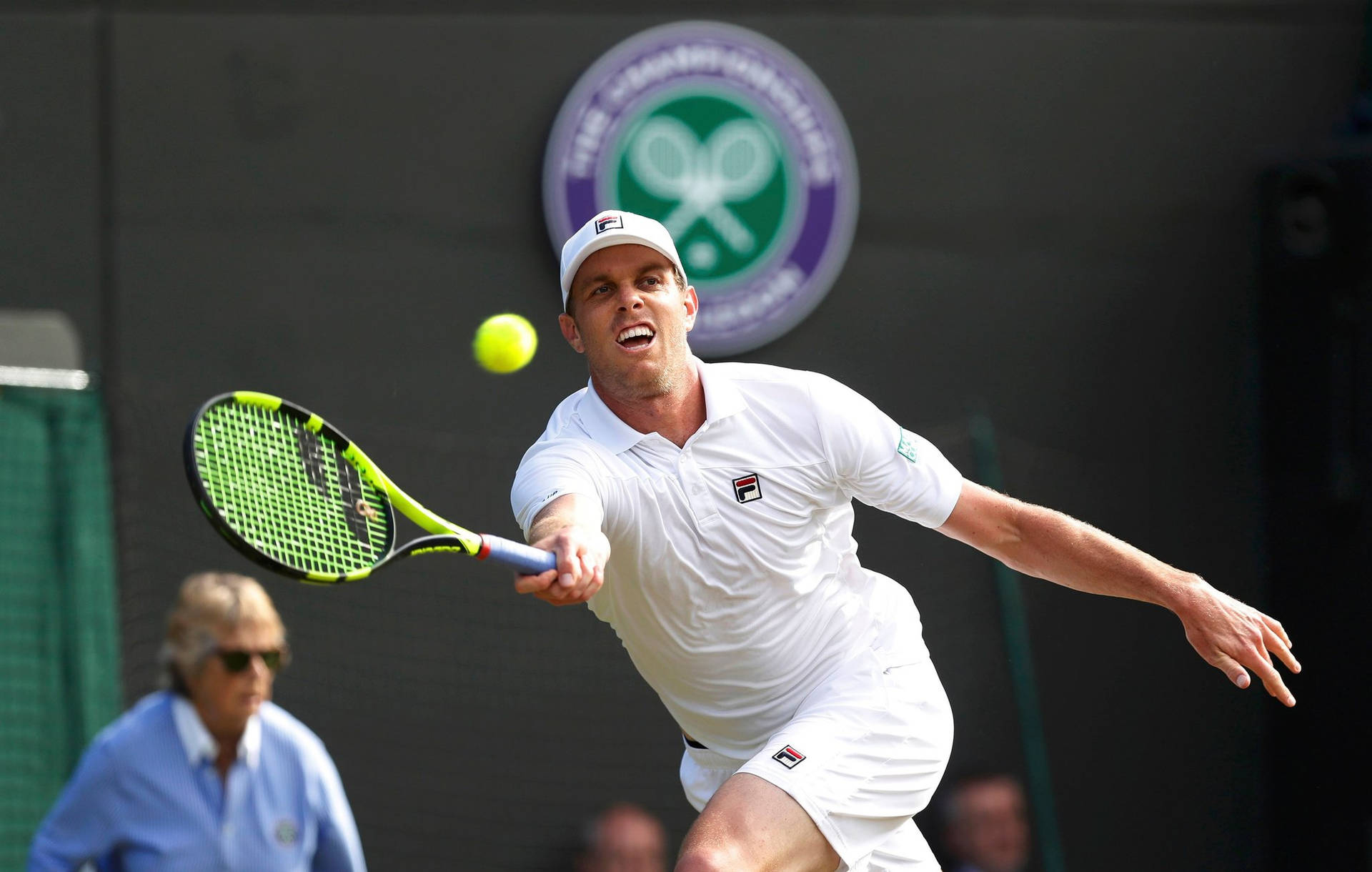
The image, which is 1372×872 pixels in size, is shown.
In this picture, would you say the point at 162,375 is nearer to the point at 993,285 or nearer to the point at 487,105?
the point at 487,105

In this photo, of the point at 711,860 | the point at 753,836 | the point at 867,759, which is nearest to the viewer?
the point at 711,860

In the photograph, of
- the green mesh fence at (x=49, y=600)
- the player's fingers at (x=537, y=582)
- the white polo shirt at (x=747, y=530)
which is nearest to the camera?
A: the player's fingers at (x=537, y=582)

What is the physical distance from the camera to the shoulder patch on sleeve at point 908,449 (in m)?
3.97

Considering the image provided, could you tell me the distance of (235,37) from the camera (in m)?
7.12

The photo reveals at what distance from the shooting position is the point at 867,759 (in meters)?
3.76

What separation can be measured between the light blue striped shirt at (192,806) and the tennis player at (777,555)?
1390 millimetres

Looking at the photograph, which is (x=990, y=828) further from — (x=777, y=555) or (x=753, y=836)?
(x=753, y=836)

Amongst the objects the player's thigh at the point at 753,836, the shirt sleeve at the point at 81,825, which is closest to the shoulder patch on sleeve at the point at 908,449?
the player's thigh at the point at 753,836

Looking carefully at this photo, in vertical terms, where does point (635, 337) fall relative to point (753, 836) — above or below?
above

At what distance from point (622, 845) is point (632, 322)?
10.8 feet

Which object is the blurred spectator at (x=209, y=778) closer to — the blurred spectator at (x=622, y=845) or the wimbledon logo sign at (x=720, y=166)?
the blurred spectator at (x=622, y=845)

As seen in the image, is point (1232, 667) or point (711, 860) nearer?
point (711, 860)

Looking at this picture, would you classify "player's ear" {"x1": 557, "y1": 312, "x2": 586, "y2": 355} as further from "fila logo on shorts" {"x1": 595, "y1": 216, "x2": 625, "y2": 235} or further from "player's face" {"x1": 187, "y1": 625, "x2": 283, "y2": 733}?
"player's face" {"x1": 187, "y1": 625, "x2": 283, "y2": 733}

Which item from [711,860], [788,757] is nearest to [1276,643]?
[788,757]
